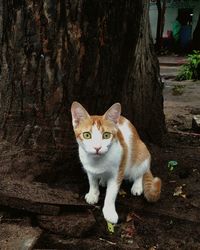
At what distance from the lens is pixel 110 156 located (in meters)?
3.48

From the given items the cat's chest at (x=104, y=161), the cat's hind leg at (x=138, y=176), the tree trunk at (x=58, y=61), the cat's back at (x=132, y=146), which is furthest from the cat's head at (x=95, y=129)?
the cat's hind leg at (x=138, y=176)

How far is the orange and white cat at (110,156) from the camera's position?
3.36 meters

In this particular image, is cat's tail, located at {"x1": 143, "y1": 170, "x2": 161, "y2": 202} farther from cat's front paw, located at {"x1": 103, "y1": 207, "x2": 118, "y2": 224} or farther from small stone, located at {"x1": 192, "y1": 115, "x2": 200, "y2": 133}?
small stone, located at {"x1": 192, "y1": 115, "x2": 200, "y2": 133}

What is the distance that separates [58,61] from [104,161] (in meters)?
0.98

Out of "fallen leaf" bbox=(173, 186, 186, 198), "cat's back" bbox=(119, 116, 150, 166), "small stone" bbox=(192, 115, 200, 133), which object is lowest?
"small stone" bbox=(192, 115, 200, 133)

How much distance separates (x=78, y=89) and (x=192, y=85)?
30.8 feet

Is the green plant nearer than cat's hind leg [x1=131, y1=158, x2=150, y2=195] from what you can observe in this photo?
No

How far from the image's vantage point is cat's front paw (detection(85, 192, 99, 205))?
3760 millimetres

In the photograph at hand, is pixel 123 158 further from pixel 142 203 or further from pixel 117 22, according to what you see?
pixel 117 22

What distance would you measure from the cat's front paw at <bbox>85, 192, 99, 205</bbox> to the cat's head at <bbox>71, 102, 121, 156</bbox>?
1.88 ft

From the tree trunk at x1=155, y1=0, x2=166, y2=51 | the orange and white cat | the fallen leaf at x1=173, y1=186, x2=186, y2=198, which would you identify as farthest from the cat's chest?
the tree trunk at x1=155, y1=0, x2=166, y2=51

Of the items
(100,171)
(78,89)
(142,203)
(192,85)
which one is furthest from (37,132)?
(192,85)

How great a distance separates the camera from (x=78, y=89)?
154 inches

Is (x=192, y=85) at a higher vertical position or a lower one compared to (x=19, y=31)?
lower
